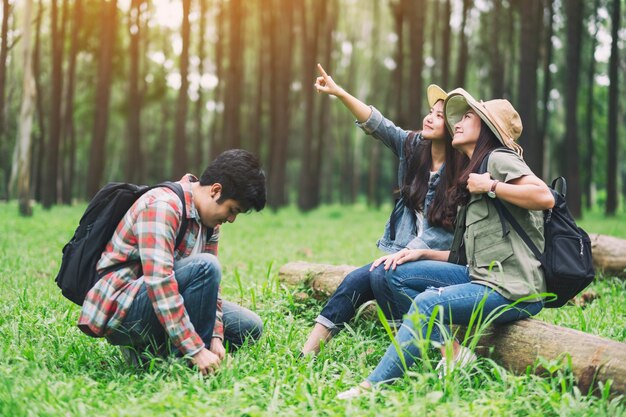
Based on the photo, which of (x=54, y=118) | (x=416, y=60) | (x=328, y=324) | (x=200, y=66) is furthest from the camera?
(x=200, y=66)

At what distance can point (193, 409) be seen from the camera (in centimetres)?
312

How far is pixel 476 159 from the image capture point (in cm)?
412

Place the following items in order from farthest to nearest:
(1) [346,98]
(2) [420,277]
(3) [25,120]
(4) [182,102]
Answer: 1. (4) [182,102]
2. (3) [25,120]
3. (1) [346,98]
4. (2) [420,277]

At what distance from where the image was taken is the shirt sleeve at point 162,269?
3672 millimetres

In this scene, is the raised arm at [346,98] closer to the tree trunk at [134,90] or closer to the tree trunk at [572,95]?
the tree trunk at [572,95]

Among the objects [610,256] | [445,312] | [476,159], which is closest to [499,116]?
[476,159]

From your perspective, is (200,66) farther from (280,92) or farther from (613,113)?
(613,113)

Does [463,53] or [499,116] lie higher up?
[463,53]

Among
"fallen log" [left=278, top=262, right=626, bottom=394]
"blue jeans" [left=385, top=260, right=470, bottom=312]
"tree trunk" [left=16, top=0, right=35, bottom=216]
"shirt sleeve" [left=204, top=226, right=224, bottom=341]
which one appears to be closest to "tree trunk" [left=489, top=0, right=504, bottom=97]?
"tree trunk" [left=16, top=0, right=35, bottom=216]

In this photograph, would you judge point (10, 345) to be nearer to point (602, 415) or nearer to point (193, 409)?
point (193, 409)

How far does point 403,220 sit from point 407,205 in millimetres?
120

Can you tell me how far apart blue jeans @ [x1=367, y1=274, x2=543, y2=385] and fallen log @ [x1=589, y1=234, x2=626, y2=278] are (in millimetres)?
4253

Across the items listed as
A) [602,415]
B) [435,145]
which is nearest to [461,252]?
[435,145]

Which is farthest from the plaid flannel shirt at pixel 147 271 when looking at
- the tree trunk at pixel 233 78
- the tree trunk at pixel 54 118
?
the tree trunk at pixel 233 78
